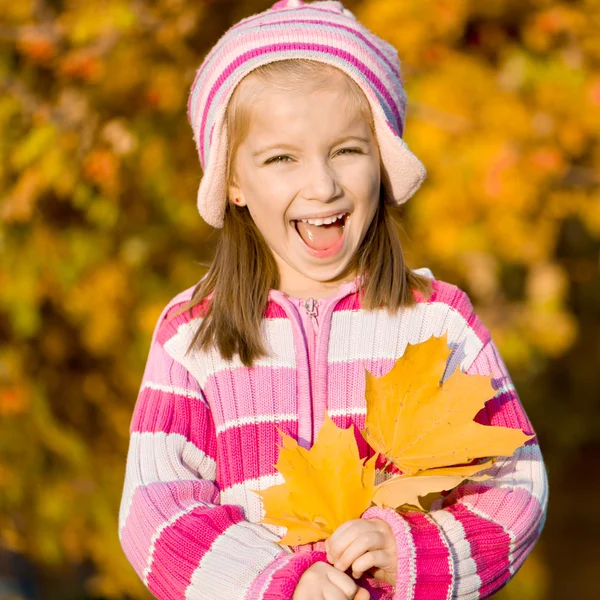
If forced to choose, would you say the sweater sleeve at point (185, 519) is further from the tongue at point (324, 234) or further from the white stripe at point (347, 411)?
the tongue at point (324, 234)

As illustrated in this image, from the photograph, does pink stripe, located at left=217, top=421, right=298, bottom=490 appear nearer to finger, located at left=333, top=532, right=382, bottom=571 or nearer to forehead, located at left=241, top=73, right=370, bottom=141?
finger, located at left=333, top=532, right=382, bottom=571

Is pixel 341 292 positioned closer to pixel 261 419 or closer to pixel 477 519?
pixel 261 419

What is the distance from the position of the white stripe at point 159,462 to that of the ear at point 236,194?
1.79ft

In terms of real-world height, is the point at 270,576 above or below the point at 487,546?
below

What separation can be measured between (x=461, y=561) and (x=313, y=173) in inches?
31.2

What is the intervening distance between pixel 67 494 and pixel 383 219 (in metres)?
3.35

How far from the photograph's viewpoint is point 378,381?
1858 millimetres

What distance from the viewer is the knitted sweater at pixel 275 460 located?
70.9 inches

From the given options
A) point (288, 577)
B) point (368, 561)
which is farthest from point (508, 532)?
point (288, 577)

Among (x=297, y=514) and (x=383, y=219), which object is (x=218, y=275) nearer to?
(x=383, y=219)

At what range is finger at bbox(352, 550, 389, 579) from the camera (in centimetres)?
174

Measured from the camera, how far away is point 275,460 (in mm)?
2000

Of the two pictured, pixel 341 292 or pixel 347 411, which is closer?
pixel 347 411

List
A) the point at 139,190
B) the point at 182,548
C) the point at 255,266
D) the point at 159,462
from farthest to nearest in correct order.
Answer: the point at 139,190 < the point at 255,266 < the point at 159,462 < the point at 182,548
